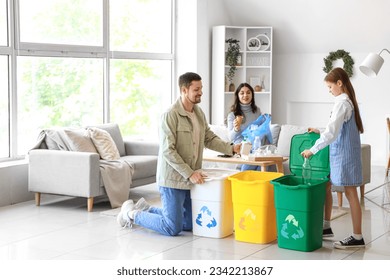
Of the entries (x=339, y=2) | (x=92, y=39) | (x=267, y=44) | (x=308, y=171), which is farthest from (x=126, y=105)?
(x=308, y=171)

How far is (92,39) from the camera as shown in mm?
8391

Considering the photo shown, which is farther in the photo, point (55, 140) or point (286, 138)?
point (286, 138)

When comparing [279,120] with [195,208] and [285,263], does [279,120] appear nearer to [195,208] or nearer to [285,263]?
[195,208]

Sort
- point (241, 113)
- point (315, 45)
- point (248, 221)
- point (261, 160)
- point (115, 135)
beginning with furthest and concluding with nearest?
point (315, 45) → point (115, 135) → point (241, 113) → point (261, 160) → point (248, 221)

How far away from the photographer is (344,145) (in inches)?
205

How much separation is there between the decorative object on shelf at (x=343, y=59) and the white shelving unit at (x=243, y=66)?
0.83 meters

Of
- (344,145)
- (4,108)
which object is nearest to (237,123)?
(344,145)

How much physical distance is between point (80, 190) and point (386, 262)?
2972mm

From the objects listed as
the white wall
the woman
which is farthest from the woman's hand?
the white wall

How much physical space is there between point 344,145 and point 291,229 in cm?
74

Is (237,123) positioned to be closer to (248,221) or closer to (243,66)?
(248,221)

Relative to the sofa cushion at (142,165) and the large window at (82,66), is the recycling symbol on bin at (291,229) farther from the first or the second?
the large window at (82,66)

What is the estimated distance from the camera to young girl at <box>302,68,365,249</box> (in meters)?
5.15

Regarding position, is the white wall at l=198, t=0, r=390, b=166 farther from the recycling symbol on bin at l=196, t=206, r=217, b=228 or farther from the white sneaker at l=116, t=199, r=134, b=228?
the recycling symbol on bin at l=196, t=206, r=217, b=228
